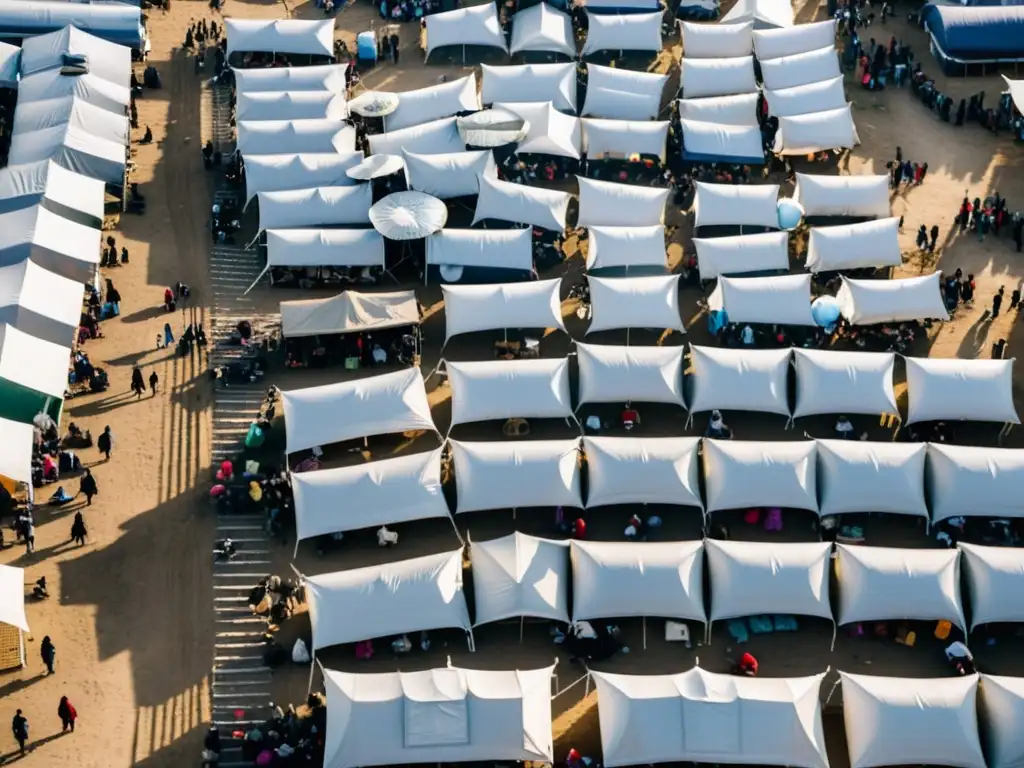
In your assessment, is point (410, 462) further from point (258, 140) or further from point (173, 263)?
point (258, 140)

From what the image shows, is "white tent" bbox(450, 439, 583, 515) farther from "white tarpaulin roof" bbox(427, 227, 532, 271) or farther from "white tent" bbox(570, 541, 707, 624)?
"white tarpaulin roof" bbox(427, 227, 532, 271)

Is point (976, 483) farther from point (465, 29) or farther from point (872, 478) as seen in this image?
point (465, 29)

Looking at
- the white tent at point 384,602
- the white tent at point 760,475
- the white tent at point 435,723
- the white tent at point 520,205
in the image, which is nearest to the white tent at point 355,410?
the white tent at point 384,602

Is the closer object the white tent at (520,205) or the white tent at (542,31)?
the white tent at (520,205)

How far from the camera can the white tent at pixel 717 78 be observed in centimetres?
5803

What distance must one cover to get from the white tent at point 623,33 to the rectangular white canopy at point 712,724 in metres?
35.8

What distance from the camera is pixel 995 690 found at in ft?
110

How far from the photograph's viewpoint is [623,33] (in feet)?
201

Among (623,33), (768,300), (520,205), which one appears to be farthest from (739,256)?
(623,33)

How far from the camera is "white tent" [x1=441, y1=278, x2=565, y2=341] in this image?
148 ft

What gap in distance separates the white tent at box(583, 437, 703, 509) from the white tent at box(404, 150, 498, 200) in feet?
50.0

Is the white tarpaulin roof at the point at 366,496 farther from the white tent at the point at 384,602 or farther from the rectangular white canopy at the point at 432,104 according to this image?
the rectangular white canopy at the point at 432,104

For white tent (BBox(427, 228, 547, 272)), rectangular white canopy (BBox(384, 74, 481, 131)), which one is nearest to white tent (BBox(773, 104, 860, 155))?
rectangular white canopy (BBox(384, 74, 481, 131))

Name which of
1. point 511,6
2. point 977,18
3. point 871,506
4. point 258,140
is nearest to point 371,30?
point 511,6
